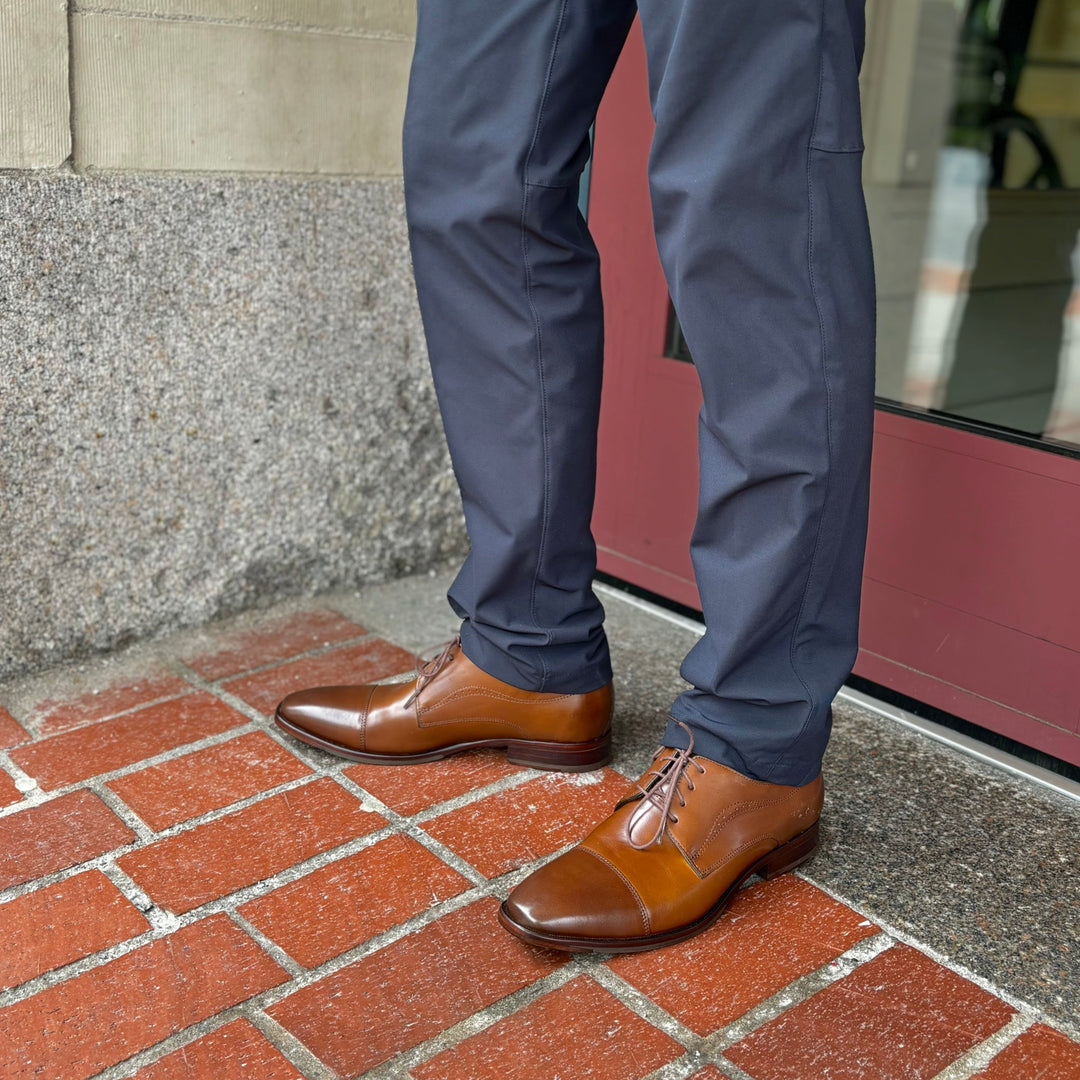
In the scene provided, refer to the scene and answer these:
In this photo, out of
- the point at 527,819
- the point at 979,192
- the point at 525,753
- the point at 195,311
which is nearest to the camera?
the point at 527,819

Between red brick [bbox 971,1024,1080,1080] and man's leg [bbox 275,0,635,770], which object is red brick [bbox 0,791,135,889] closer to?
man's leg [bbox 275,0,635,770]

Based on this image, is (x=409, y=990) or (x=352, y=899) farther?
(x=352, y=899)

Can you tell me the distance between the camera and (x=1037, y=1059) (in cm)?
103

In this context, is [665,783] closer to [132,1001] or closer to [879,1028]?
[879,1028]

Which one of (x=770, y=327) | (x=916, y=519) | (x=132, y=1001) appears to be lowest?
(x=132, y=1001)

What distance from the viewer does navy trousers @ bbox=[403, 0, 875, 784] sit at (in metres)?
1.03

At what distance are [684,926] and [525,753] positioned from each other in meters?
0.37

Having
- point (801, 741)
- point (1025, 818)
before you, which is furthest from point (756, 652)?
point (1025, 818)

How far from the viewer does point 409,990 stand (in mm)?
1082

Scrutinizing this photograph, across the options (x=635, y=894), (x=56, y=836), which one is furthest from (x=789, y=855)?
(x=56, y=836)

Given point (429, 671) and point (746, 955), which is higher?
point (429, 671)

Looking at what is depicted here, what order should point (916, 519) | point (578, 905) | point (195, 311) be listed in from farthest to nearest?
1. point (195, 311)
2. point (916, 519)
3. point (578, 905)

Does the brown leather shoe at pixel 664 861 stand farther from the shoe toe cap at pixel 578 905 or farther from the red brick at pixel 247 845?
the red brick at pixel 247 845

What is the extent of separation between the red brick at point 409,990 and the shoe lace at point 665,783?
0.15 meters
